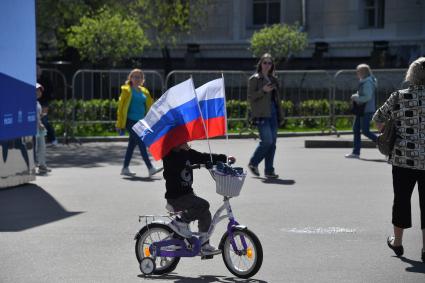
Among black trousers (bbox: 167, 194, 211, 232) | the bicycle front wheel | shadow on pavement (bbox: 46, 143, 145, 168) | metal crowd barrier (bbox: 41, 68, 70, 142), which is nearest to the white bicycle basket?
the bicycle front wheel

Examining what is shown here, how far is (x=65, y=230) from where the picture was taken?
36.4 ft

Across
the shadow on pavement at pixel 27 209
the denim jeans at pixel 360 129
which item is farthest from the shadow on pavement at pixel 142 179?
the denim jeans at pixel 360 129

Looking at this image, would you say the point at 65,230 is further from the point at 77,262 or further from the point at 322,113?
the point at 322,113

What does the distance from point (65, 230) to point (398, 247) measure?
11.4 feet

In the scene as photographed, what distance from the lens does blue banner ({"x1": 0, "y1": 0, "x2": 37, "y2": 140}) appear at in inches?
538

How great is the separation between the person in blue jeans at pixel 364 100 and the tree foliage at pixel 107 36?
1287 centimetres

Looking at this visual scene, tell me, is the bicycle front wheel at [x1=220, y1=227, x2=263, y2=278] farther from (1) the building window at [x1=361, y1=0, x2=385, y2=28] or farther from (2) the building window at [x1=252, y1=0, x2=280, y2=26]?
(2) the building window at [x1=252, y1=0, x2=280, y2=26]

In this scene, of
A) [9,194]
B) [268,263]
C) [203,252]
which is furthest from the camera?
[9,194]

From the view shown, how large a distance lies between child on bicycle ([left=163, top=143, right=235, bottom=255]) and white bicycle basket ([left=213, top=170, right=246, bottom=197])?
41 centimetres

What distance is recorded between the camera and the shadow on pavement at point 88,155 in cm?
1898

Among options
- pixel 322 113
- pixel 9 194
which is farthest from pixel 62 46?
pixel 9 194

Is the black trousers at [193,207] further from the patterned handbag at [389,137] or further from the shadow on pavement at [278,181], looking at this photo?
the shadow on pavement at [278,181]

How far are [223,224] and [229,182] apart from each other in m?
3.23

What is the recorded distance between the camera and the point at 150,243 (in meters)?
8.83
